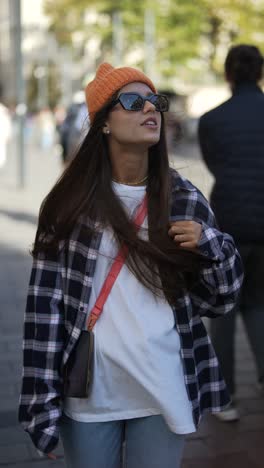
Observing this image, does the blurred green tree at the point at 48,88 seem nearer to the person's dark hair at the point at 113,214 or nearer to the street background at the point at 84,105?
the street background at the point at 84,105

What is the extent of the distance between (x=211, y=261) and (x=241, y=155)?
189cm

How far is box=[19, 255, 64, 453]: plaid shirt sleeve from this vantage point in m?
2.32

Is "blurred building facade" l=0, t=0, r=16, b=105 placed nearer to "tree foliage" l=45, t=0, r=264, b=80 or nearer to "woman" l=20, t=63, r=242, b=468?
"tree foliage" l=45, t=0, r=264, b=80

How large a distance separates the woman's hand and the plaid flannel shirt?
0.03 metres

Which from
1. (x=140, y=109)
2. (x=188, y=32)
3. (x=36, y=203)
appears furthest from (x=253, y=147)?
(x=188, y=32)

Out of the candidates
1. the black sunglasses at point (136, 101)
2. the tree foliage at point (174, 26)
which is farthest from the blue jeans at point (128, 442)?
the tree foliage at point (174, 26)

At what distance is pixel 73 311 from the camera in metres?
2.34

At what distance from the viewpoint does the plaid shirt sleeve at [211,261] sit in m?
2.36

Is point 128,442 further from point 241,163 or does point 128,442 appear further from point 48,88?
point 48,88

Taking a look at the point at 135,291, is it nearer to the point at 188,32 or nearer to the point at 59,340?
the point at 59,340

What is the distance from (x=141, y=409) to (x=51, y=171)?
17.6m

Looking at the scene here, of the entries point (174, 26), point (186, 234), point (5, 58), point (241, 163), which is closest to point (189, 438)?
point (241, 163)

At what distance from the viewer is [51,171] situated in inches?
777

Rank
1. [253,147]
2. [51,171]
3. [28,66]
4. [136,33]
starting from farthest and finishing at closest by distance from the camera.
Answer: [28,66] → [136,33] → [51,171] → [253,147]
